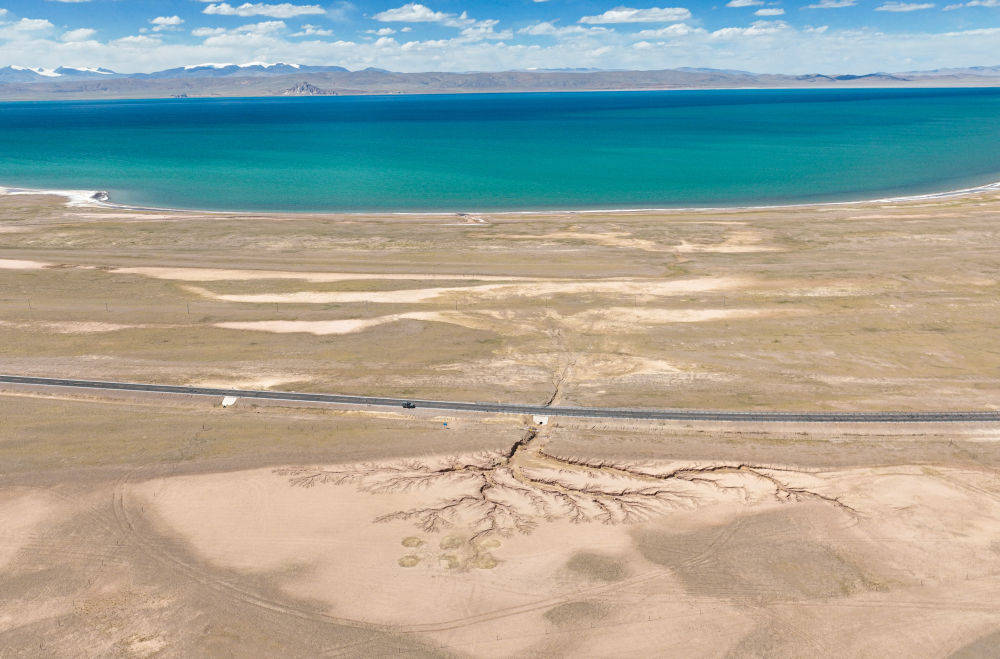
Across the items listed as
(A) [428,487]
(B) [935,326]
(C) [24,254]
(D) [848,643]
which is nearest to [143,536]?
(A) [428,487]

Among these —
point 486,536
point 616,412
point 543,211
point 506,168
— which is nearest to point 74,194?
point 506,168

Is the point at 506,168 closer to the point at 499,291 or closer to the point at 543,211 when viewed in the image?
the point at 543,211

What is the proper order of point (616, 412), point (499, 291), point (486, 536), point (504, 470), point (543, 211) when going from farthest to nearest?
point (543, 211) < point (499, 291) < point (616, 412) < point (504, 470) < point (486, 536)

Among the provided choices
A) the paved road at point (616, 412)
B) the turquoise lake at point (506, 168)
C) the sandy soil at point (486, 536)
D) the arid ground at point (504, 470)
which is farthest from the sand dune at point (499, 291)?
the turquoise lake at point (506, 168)

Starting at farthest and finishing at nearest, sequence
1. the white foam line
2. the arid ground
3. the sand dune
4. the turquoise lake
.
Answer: the turquoise lake → the white foam line → the sand dune → the arid ground

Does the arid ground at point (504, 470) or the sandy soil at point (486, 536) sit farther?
the arid ground at point (504, 470)

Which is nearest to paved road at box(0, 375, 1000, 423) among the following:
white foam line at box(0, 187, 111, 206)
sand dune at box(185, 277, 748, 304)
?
sand dune at box(185, 277, 748, 304)

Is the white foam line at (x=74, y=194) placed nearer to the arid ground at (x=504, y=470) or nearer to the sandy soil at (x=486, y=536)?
the arid ground at (x=504, y=470)

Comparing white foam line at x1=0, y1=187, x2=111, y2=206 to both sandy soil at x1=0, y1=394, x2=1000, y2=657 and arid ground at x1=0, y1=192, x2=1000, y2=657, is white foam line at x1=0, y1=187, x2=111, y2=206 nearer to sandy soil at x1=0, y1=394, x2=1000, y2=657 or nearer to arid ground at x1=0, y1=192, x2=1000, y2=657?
arid ground at x1=0, y1=192, x2=1000, y2=657

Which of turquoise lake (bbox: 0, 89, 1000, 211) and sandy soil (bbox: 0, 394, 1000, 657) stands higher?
turquoise lake (bbox: 0, 89, 1000, 211)
